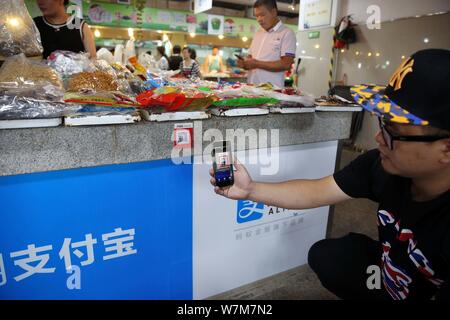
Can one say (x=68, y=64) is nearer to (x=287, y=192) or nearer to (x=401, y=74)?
(x=287, y=192)

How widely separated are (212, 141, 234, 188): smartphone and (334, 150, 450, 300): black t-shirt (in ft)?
1.37

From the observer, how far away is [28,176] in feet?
3.30

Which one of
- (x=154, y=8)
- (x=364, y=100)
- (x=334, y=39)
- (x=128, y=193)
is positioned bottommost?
(x=128, y=193)

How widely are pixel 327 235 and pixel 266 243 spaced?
49 cm

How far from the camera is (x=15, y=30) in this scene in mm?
1265

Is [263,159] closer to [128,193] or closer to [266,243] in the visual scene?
[266,243]

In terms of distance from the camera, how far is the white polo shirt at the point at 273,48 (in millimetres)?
2590

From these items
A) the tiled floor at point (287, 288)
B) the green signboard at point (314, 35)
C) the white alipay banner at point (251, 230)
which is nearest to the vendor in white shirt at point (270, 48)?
the white alipay banner at point (251, 230)

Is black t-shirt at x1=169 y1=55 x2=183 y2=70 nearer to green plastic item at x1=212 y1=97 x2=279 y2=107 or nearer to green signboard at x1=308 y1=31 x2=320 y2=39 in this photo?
green signboard at x1=308 y1=31 x2=320 y2=39

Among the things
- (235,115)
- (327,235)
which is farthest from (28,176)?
(327,235)

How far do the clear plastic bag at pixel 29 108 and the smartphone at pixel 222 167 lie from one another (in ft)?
1.72

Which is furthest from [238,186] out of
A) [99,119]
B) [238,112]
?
[99,119]

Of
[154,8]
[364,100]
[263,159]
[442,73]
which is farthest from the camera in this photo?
[154,8]

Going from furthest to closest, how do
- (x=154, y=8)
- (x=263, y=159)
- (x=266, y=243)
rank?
1. (x=154, y=8)
2. (x=266, y=243)
3. (x=263, y=159)
